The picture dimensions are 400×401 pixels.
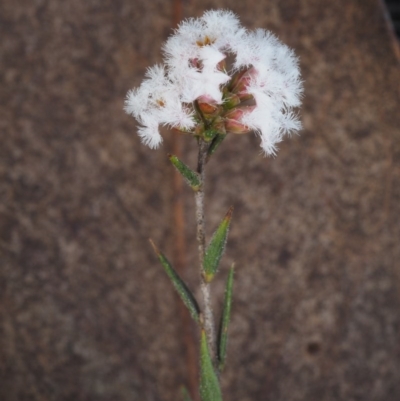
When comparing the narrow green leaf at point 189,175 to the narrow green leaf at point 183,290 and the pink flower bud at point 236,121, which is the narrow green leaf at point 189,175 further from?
the narrow green leaf at point 183,290

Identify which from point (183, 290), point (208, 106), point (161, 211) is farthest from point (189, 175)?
point (161, 211)

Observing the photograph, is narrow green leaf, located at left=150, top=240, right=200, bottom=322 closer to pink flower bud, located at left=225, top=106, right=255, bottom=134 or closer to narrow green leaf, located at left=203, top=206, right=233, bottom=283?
narrow green leaf, located at left=203, top=206, right=233, bottom=283

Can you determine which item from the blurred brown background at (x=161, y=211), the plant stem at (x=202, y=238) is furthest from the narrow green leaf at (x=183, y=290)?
the blurred brown background at (x=161, y=211)

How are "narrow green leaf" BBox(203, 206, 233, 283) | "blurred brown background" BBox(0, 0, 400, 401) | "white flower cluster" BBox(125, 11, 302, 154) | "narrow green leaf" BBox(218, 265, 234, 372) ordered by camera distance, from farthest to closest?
"blurred brown background" BBox(0, 0, 400, 401), "narrow green leaf" BBox(218, 265, 234, 372), "narrow green leaf" BBox(203, 206, 233, 283), "white flower cluster" BBox(125, 11, 302, 154)

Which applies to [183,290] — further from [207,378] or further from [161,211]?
[161,211]

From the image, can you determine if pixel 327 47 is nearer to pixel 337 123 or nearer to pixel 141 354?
pixel 337 123

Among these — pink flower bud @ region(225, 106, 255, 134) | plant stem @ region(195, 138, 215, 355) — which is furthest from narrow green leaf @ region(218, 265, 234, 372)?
pink flower bud @ region(225, 106, 255, 134)
